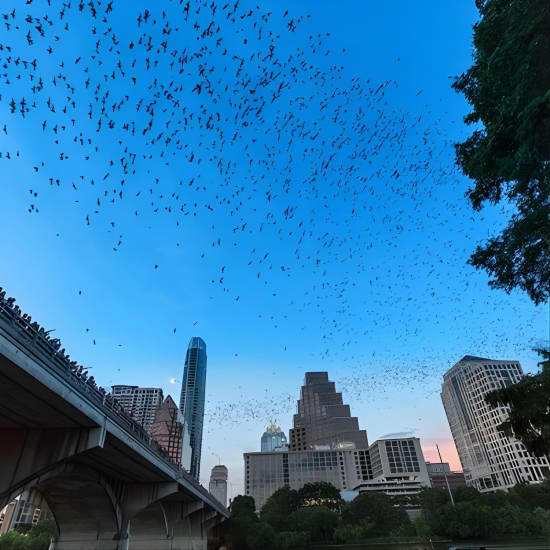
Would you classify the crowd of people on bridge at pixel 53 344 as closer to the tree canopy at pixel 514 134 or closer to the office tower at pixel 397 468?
the tree canopy at pixel 514 134

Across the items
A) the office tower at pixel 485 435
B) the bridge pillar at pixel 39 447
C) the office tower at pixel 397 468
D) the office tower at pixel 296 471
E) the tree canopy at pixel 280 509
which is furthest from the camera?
the office tower at pixel 296 471

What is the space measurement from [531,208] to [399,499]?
121672 mm

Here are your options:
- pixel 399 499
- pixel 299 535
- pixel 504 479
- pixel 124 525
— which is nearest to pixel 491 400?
pixel 124 525

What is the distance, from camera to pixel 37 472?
17.9 metres

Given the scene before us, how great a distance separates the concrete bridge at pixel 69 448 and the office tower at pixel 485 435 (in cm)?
15286

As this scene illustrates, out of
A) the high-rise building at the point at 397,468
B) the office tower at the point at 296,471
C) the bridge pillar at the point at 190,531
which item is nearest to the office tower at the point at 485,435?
the high-rise building at the point at 397,468

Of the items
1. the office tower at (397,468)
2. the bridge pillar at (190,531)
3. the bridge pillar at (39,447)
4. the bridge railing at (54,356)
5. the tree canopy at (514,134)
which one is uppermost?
the office tower at (397,468)

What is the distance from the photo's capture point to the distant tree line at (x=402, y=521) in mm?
64125

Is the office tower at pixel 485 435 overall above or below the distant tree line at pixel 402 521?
above

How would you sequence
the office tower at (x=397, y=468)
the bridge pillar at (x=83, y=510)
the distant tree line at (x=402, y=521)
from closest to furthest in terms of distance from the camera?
the bridge pillar at (x=83, y=510) → the distant tree line at (x=402, y=521) → the office tower at (x=397, y=468)

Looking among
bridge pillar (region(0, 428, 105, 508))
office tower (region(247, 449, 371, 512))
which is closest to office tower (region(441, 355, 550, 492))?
office tower (region(247, 449, 371, 512))

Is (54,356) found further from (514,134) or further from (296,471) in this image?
(296,471)

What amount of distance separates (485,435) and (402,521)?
116m

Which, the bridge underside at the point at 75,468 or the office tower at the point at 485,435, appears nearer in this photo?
the bridge underside at the point at 75,468
